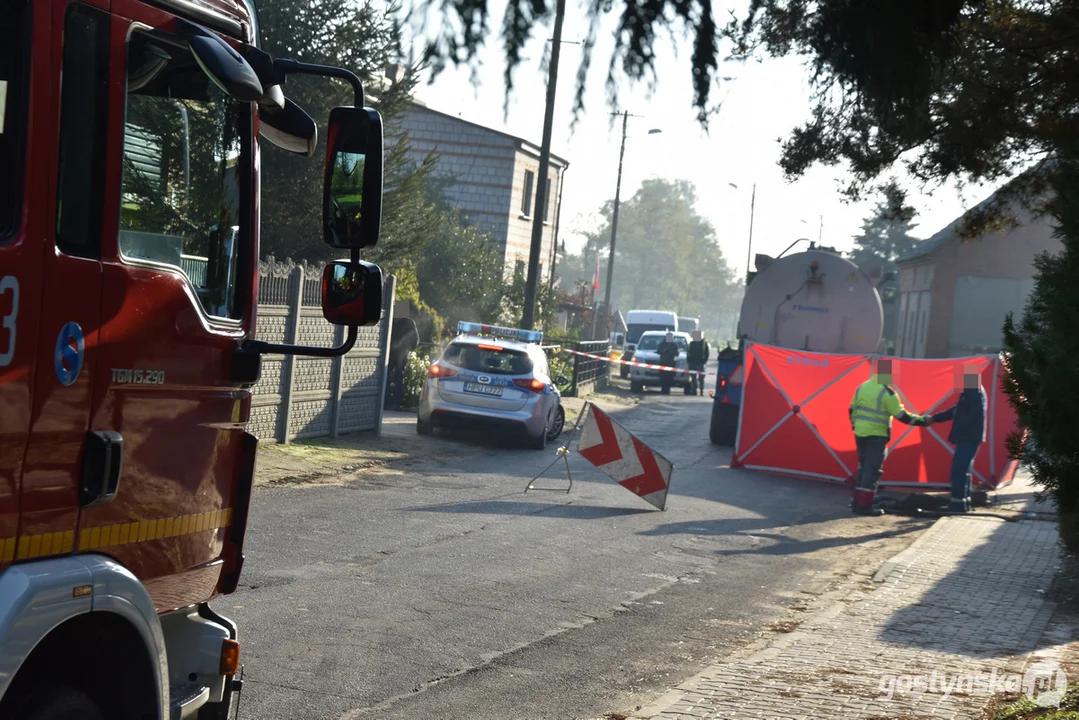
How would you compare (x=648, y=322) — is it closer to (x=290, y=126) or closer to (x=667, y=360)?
(x=667, y=360)

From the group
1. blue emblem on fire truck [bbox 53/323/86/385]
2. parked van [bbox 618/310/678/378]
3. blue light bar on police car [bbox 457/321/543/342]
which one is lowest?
parked van [bbox 618/310/678/378]

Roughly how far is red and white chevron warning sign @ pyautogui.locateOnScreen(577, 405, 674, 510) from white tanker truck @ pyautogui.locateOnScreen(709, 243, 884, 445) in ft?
25.3

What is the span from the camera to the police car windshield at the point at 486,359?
57.7 ft

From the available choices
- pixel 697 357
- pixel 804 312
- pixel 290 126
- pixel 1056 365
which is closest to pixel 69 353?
pixel 290 126

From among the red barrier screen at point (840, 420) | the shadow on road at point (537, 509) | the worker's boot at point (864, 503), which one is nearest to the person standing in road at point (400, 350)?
the red barrier screen at point (840, 420)

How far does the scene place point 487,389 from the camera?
1747 centimetres

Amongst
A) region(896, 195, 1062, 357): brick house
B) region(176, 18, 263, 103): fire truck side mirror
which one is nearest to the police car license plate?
region(176, 18, 263, 103): fire truck side mirror

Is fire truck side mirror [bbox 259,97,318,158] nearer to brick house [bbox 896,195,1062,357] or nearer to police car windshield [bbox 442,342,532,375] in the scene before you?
police car windshield [bbox 442,342,532,375]

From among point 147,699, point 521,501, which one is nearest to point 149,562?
point 147,699

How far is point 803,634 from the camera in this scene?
7992 millimetres

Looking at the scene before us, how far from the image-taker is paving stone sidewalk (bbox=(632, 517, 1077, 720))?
6148mm

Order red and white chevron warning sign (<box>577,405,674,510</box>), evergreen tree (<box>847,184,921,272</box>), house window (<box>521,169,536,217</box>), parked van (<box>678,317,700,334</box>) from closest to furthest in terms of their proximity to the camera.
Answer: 1. red and white chevron warning sign (<box>577,405,674,510</box>)
2. house window (<box>521,169,536,217</box>)
3. parked van (<box>678,317,700,334</box>)
4. evergreen tree (<box>847,184,921,272</box>)

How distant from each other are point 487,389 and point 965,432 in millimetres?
6308

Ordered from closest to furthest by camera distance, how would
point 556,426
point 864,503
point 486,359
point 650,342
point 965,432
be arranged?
point 864,503 → point 965,432 → point 486,359 → point 556,426 → point 650,342
